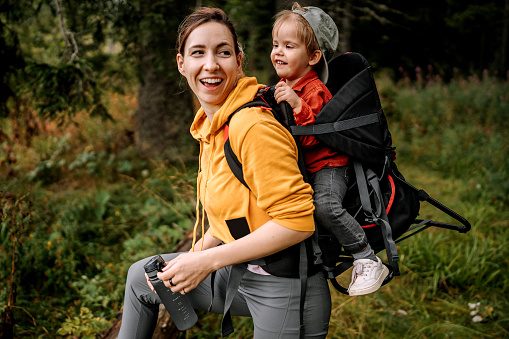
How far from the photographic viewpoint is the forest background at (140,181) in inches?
123

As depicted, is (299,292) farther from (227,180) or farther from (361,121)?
(361,121)

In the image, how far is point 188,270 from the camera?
147 cm

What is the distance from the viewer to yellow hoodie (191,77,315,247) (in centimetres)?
134

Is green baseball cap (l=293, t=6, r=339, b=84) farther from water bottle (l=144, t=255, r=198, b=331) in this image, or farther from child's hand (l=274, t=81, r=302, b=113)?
water bottle (l=144, t=255, r=198, b=331)

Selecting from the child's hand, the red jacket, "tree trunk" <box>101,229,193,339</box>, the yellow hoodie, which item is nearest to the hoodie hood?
the yellow hoodie

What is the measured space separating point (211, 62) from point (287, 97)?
362mm

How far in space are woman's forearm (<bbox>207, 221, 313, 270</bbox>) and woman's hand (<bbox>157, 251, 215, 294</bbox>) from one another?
A: 0.03m

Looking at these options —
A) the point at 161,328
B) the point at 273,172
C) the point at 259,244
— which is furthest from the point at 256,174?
the point at 161,328

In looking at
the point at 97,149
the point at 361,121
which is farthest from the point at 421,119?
the point at 361,121

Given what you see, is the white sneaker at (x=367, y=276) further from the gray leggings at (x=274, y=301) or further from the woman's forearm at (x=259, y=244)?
the woman's forearm at (x=259, y=244)

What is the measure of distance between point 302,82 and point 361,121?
1.69 ft

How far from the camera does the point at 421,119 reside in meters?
7.65

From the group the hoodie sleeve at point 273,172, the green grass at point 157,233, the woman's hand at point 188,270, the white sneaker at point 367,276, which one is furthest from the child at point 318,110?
the green grass at point 157,233

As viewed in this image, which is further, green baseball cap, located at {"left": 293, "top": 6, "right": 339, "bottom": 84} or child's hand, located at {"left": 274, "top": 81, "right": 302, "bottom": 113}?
green baseball cap, located at {"left": 293, "top": 6, "right": 339, "bottom": 84}
